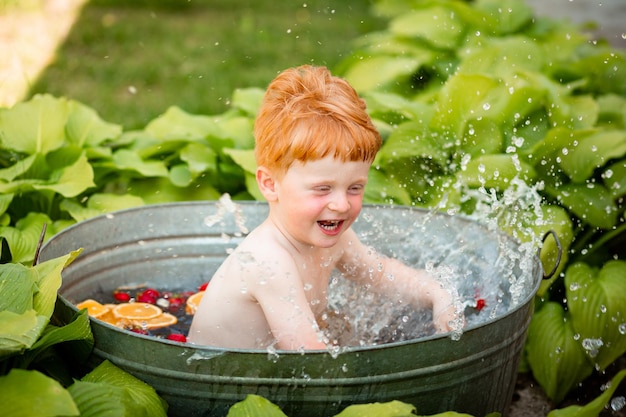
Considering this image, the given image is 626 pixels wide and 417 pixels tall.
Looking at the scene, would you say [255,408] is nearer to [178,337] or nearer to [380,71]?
[178,337]

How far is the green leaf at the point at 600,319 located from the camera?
3.08 meters

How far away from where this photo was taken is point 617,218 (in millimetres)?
3447

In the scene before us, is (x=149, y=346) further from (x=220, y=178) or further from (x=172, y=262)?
(x=220, y=178)

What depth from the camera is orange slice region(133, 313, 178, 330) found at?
110 inches

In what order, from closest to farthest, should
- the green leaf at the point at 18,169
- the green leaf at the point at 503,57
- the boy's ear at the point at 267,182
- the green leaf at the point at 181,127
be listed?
the boy's ear at the point at 267,182, the green leaf at the point at 18,169, the green leaf at the point at 181,127, the green leaf at the point at 503,57

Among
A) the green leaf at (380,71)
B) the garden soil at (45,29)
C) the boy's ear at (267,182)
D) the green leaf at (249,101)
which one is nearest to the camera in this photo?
the boy's ear at (267,182)

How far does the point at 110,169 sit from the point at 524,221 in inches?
61.3

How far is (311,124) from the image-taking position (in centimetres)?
228

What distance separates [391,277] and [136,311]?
795 mm

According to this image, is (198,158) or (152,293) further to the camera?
(198,158)

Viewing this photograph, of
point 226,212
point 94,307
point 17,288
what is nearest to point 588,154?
point 226,212

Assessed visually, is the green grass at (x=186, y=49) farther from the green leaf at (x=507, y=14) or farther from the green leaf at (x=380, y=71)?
the green leaf at (x=507, y=14)

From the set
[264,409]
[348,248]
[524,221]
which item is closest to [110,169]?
[348,248]

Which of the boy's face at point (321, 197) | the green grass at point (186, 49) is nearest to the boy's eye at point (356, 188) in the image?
the boy's face at point (321, 197)
